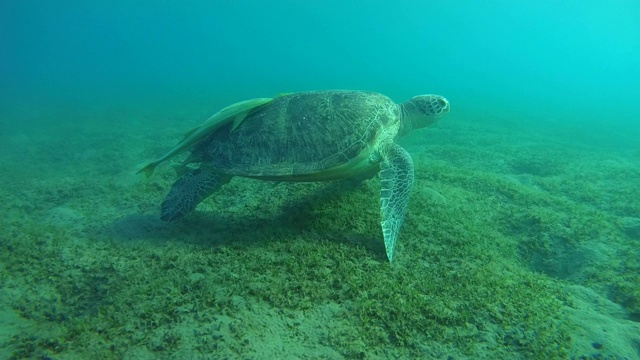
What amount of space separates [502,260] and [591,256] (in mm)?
1219

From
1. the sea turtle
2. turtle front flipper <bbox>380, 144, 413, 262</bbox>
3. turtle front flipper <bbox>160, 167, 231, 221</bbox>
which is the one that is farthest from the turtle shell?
turtle front flipper <bbox>380, 144, 413, 262</bbox>

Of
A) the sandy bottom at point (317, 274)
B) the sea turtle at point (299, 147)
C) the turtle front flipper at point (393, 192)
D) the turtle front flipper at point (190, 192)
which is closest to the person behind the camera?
the sandy bottom at point (317, 274)

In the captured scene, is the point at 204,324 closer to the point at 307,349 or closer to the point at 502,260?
the point at 307,349

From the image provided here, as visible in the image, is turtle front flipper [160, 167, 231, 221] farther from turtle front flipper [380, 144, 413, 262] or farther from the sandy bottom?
turtle front flipper [380, 144, 413, 262]

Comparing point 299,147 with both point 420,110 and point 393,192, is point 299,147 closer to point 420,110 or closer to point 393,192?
point 393,192

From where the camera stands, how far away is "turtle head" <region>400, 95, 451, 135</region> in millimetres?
5426

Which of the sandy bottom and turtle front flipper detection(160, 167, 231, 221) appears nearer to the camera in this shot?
the sandy bottom

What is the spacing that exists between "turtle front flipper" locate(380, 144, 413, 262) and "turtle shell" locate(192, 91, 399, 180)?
15.3 inches

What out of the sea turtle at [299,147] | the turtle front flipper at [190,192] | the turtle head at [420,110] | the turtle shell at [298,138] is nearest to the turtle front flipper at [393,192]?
the sea turtle at [299,147]

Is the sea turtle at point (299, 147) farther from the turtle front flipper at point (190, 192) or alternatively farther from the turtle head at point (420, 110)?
the turtle head at point (420, 110)

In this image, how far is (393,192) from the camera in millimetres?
3914

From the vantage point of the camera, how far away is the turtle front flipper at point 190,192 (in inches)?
160

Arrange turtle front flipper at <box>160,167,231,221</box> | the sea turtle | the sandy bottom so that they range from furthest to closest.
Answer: turtle front flipper at <box>160,167,231,221</box>
the sea turtle
the sandy bottom

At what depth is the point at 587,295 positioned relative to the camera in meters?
3.01
